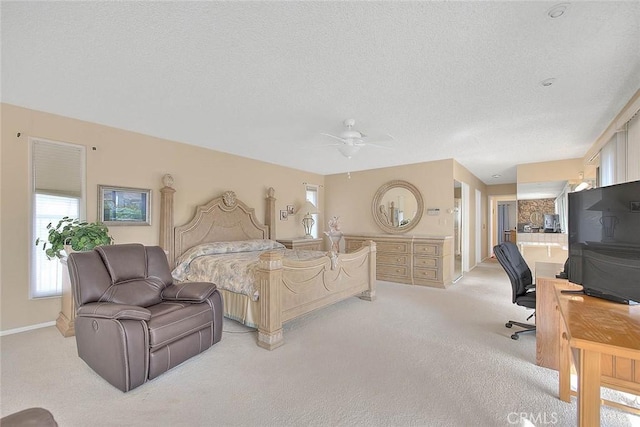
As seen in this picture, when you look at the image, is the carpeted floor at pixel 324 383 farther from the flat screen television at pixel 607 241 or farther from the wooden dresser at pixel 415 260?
the wooden dresser at pixel 415 260

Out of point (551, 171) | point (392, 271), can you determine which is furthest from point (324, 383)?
point (551, 171)

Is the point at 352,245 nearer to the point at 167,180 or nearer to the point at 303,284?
the point at 303,284

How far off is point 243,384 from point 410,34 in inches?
112

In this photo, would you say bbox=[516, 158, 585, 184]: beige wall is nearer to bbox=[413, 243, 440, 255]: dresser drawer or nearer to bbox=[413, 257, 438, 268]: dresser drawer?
bbox=[413, 243, 440, 255]: dresser drawer

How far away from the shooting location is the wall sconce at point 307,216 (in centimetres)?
652

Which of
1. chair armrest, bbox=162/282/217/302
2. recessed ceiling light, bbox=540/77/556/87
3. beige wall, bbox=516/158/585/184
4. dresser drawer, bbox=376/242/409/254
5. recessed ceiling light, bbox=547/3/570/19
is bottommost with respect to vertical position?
chair armrest, bbox=162/282/217/302

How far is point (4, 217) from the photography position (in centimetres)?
304

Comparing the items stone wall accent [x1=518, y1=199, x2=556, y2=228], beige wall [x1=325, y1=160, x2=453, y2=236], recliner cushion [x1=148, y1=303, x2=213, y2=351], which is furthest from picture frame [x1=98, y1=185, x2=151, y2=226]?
stone wall accent [x1=518, y1=199, x2=556, y2=228]

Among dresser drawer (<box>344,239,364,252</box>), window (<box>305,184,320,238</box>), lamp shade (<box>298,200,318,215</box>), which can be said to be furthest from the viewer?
window (<box>305,184,320,238</box>)

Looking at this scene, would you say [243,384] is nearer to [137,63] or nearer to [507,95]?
[137,63]

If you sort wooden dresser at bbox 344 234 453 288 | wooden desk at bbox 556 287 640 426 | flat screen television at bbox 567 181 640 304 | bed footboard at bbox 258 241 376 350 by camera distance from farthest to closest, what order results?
wooden dresser at bbox 344 234 453 288 → bed footboard at bbox 258 241 376 350 → flat screen television at bbox 567 181 640 304 → wooden desk at bbox 556 287 640 426

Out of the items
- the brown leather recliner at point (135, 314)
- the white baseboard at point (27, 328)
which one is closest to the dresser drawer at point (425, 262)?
the brown leather recliner at point (135, 314)

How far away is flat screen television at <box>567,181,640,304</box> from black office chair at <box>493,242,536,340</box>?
48.2 inches

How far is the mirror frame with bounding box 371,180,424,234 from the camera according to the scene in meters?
5.91
